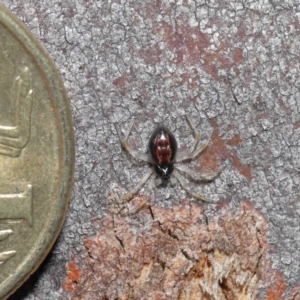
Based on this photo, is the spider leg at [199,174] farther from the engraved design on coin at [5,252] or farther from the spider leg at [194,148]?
the engraved design on coin at [5,252]

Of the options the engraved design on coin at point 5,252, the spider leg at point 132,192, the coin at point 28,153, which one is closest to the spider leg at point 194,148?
the spider leg at point 132,192

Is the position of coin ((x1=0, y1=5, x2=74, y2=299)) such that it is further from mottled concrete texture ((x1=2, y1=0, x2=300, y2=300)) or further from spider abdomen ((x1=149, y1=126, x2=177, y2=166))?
spider abdomen ((x1=149, y1=126, x2=177, y2=166))

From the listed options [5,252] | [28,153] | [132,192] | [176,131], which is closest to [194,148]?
[176,131]

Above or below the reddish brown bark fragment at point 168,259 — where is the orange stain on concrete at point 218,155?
above

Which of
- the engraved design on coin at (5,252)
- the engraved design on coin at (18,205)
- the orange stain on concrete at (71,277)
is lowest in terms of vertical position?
the orange stain on concrete at (71,277)

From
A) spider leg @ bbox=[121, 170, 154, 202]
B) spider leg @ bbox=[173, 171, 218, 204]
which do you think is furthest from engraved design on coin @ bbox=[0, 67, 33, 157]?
spider leg @ bbox=[173, 171, 218, 204]

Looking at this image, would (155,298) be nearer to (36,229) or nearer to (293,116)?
(36,229)

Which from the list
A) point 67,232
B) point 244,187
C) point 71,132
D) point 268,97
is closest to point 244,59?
point 268,97

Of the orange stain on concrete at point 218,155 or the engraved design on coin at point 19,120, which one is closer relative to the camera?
the engraved design on coin at point 19,120
